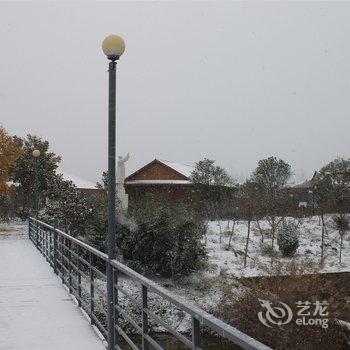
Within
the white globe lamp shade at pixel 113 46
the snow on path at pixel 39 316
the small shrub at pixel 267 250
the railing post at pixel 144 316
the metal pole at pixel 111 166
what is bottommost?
the small shrub at pixel 267 250

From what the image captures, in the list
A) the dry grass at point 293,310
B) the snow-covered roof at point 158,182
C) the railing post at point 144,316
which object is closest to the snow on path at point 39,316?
the railing post at point 144,316

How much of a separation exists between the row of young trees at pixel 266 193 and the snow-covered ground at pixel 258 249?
550 millimetres

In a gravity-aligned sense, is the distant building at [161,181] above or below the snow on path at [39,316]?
above

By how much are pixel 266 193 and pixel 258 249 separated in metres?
6.92

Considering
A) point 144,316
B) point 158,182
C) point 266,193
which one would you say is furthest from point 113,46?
point 158,182

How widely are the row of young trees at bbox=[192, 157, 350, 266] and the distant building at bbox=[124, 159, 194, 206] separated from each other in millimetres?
3977

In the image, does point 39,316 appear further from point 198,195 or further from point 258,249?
point 198,195

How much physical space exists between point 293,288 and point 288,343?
4.84ft

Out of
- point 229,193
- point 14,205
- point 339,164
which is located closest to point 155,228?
point 229,193

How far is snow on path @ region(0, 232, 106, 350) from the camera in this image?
199 inches

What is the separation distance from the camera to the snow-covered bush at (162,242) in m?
17.8

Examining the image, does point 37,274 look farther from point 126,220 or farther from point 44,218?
point 44,218

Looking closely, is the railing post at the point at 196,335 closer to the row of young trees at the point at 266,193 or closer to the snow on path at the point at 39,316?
the snow on path at the point at 39,316

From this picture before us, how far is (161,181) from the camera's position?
4178 cm
